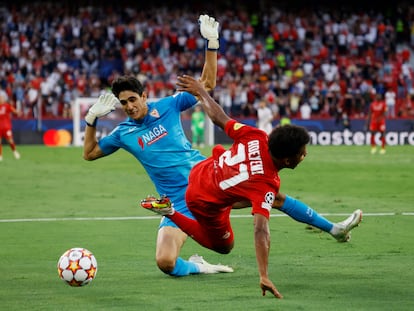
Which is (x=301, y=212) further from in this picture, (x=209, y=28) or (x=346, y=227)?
(x=209, y=28)

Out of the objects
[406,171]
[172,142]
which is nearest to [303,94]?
[406,171]

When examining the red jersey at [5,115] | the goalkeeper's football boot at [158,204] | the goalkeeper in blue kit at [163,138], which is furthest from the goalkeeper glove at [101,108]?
the red jersey at [5,115]

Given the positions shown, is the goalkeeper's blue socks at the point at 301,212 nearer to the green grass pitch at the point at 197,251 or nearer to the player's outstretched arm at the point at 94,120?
the green grass pitch at the point at 197,251

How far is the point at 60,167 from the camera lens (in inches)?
1041

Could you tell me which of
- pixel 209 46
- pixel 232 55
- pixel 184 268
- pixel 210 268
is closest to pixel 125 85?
pixel 209 46

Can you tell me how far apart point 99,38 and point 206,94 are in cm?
3657

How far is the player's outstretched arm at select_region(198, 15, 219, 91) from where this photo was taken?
30.7 ft

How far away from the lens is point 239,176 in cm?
795

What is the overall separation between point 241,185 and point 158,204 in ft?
3.12

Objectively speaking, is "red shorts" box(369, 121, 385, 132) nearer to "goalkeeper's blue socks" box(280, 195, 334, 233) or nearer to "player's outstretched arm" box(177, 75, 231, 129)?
"goalkeeper's blue socks" box(280, 195, 334, 233)

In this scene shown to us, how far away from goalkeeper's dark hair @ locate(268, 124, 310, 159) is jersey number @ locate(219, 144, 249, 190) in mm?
340

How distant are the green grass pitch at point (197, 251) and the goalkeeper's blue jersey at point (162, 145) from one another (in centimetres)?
100

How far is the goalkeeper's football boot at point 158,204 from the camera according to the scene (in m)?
8.38

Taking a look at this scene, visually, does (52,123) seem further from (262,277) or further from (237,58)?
(262,277)
